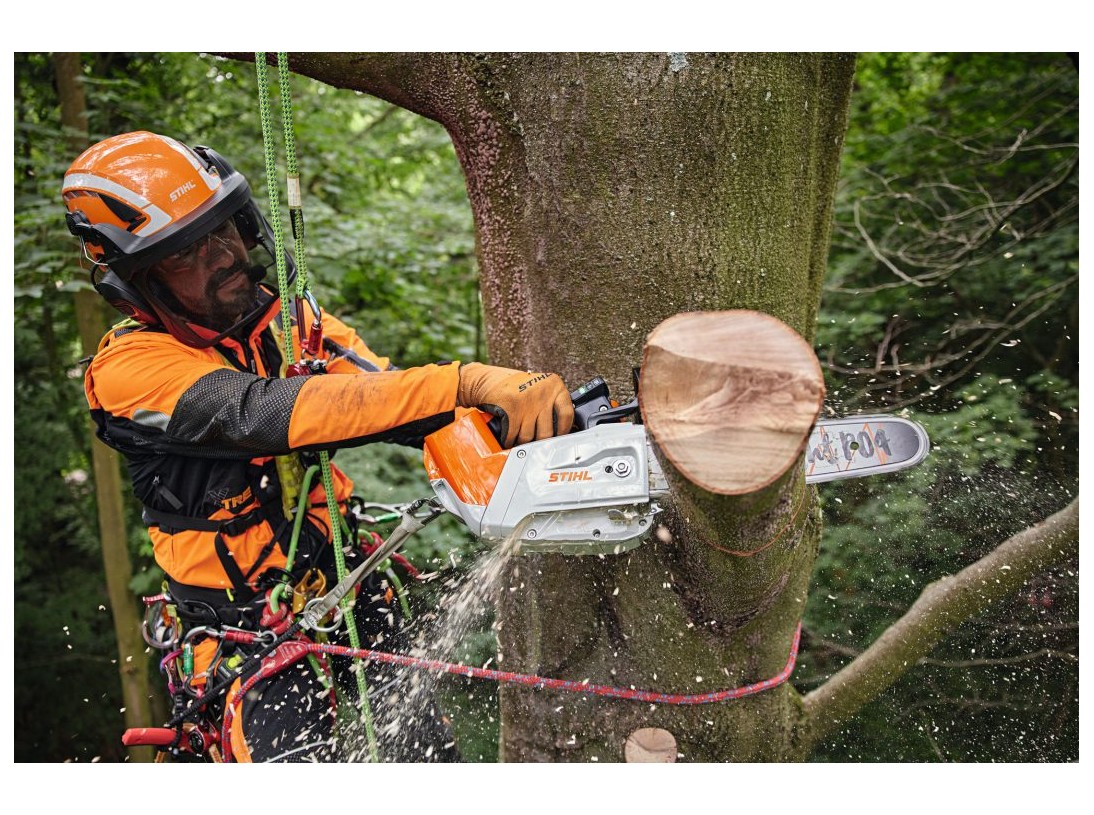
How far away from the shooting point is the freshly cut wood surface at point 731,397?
1194 mm

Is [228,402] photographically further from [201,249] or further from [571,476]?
[571,476]

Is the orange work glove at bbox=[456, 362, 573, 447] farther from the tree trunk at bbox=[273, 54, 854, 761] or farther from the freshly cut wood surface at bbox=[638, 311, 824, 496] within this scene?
the freshly cut wood surface at bbox=[638, 311, 824, 496]

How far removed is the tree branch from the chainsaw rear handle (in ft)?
3.95

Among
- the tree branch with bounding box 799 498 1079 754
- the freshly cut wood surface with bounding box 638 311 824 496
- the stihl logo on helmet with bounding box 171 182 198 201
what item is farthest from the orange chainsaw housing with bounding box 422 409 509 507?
the tree branch with bounding box 799 498 1079 754

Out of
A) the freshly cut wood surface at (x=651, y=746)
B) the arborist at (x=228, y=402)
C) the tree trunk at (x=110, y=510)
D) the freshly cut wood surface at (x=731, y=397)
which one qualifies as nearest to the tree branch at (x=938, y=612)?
the freshly cut wood surface at (x=651, y=746)

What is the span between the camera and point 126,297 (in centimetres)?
201

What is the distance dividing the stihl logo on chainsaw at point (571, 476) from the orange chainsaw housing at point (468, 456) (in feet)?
0.39

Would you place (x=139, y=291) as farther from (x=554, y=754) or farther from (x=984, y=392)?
(x=984, y=392)

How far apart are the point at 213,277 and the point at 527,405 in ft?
3.32

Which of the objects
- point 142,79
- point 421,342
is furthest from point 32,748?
point 142,79

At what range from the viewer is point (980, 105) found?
16.5 feet

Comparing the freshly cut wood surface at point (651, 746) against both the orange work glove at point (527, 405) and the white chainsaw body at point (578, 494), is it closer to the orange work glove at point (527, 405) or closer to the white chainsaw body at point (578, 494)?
the white chainsaw body at point (578, 494)

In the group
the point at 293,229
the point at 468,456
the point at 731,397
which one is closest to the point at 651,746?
the point at 468,456

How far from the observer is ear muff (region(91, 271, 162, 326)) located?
78.9 inches
